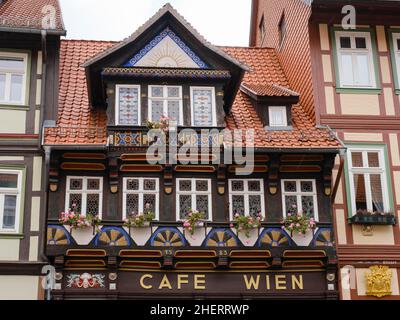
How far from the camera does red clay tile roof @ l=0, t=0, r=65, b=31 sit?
19.8 m

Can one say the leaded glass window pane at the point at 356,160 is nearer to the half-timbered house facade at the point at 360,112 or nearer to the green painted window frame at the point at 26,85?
the half-timbered house facade at the point at 360,112

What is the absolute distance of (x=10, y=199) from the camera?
18.6 m

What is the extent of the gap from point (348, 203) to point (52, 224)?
277 inches

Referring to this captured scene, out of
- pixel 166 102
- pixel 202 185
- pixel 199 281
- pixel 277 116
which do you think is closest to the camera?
pixel 199 281

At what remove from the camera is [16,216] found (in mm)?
18469

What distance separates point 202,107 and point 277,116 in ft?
6.90

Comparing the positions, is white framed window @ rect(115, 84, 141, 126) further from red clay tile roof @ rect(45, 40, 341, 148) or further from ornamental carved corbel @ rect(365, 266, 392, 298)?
ornamental carved corbel @ rect(365, 266, 392, 298)

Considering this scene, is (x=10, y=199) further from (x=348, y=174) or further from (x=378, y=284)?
(x=378, y=284)

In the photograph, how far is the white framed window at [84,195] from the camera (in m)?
18.6

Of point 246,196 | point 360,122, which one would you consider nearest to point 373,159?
point 360,122

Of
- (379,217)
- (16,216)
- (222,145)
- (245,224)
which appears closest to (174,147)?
(222,145)

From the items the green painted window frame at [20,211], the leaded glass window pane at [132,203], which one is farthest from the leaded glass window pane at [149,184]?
the green painted window frame at [20,211]

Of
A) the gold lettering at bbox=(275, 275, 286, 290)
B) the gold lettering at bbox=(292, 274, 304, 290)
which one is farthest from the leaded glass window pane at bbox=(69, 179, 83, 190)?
the gold lettering at bbox=(292, 274, 304, 290)

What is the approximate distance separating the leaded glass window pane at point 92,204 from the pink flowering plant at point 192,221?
6.85 ft
